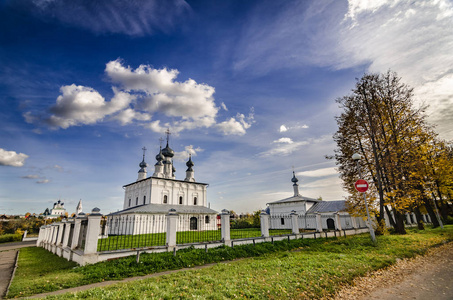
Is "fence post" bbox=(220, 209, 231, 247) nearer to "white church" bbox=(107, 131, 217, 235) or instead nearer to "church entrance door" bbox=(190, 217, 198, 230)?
"white church" bbox=(107, 131, 217, 235)

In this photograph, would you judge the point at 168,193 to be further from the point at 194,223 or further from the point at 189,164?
the point at 189,164

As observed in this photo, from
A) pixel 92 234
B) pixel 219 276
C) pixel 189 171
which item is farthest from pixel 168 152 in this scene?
pixel 219 276

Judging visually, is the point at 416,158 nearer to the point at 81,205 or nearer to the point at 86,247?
the point at 86,247

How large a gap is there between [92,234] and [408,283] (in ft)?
35.5

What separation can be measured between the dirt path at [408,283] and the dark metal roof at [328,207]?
23.7 metres

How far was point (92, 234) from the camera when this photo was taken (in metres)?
8.49

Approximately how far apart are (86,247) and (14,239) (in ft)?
123

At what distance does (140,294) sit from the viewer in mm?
4840

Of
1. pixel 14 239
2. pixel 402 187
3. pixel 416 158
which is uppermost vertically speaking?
pixel 416 158

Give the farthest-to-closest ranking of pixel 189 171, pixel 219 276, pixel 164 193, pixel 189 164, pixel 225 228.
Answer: pixel 189 164 → pixel 189 171 → pixel 164 193 → pixel 225 228 → pixel 219 276

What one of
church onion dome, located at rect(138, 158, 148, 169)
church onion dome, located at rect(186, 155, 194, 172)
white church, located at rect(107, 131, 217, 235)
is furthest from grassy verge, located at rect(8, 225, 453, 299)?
church onion dome, located at rect(138, 158, 148, 169)

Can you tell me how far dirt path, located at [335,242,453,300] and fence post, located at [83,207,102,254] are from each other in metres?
8.56

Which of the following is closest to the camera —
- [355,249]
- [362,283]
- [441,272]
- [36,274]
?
[362,283]

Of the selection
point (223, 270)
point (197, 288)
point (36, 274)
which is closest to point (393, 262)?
point (223, 270)
